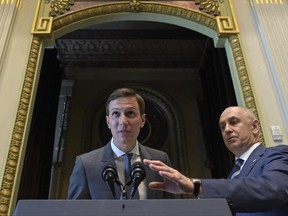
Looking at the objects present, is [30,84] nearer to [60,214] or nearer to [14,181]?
[14,181]

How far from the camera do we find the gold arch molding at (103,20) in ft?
8.11

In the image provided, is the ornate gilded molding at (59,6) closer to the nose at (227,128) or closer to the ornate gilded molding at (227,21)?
the ornate gilded molding at (227,21)

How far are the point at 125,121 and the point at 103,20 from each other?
2.18m

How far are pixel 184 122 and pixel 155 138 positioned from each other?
574 millimetres

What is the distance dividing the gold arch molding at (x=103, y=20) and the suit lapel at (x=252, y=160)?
4.00 ft

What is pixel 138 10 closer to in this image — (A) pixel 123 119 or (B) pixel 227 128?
(B) pixel 227 128

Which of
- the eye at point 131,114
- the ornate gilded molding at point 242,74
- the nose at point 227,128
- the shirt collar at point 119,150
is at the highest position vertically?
the ornate gilded molding at point 242,74

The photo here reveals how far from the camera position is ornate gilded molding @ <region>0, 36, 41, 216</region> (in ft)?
7.39

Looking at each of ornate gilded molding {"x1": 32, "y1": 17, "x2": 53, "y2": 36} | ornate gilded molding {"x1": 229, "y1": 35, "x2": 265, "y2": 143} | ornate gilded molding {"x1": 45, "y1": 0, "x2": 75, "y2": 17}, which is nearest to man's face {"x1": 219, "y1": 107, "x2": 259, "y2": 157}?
ornate gilded molding {"x1": 229, "y1": 35, "x2": 265, "y2": 143}

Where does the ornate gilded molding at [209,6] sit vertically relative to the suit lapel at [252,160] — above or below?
above

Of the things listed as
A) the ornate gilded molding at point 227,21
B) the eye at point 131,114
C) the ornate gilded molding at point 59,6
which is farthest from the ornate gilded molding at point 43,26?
the eye at point 131,114

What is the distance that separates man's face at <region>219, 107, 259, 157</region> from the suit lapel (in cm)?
13

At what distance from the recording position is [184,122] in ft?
17.7

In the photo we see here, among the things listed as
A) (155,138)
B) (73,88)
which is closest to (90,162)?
(155,138)
